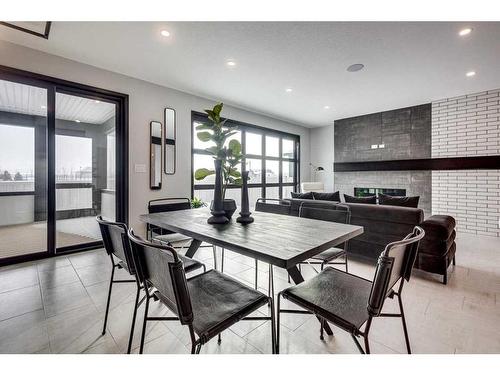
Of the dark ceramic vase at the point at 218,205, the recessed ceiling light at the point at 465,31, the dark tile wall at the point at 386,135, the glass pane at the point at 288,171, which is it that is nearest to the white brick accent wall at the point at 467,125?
the dark tile wall at the point at 386,135

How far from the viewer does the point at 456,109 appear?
15.0 feet

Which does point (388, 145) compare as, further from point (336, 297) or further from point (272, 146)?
point (336, 297)

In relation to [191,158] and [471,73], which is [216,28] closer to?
[191,158]

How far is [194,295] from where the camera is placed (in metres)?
1.22

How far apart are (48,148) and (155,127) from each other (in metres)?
1.40

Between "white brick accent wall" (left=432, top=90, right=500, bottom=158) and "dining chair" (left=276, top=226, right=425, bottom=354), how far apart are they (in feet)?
15.4

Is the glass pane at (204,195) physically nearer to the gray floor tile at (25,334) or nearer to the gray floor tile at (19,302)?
the gray floor tile at (19,302)

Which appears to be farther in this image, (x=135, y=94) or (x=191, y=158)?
(x=191, y=158)

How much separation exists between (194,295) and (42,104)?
11.4ft

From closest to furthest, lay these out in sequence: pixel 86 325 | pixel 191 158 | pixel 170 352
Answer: pixel 170 352 < pixel 86 325 < pixel 191 158

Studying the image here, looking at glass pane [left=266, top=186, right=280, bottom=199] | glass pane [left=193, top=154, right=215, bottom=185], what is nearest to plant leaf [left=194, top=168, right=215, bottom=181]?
glass pane [left=193, top=154, right=215, bottom=185]

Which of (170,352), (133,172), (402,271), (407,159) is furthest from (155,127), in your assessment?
(407,159)

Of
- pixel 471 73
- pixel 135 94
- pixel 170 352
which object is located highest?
pixel 471 73
